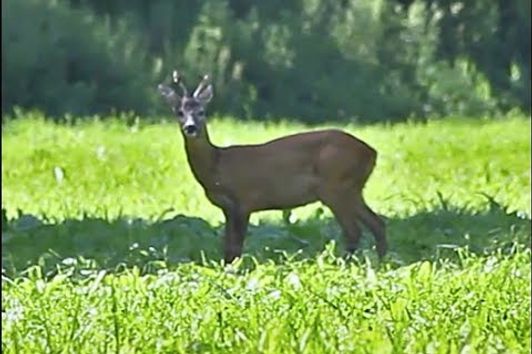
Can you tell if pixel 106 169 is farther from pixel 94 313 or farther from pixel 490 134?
pixel 94 313

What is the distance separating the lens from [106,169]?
12000 millimetres

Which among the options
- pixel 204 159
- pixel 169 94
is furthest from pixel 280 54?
pixel 169 94

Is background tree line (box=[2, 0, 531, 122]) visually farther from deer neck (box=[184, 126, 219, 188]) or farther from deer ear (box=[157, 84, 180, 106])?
deer ear (box=[157, 84, 180, 106])

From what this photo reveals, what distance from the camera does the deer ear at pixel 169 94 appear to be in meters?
7.71

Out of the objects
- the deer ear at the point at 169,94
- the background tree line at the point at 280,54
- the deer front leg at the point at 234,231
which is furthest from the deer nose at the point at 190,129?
the background tree line at the point at 280,54

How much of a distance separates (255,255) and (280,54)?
9763 millimetres

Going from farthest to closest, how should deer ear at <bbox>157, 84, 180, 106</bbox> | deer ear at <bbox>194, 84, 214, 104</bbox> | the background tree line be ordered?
the background tree line
deer ear at <bbox>194, 84, 214, 104</bbox>
deer ear at <bbox>157, 84, 180, 106</bbox>

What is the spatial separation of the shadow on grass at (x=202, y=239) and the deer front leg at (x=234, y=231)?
0.09m

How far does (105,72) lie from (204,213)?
7436 millimetres

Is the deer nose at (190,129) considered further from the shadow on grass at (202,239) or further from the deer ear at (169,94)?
the shadow on grass at (202,239)

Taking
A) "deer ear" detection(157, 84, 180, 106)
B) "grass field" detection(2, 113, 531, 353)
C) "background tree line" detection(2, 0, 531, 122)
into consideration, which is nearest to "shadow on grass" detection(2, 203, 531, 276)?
"grass field" detection(2, 113, 531, 353)

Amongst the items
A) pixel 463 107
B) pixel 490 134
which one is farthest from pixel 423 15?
pixel 490 134

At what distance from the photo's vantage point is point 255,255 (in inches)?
308

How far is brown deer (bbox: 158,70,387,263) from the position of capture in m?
8.12
